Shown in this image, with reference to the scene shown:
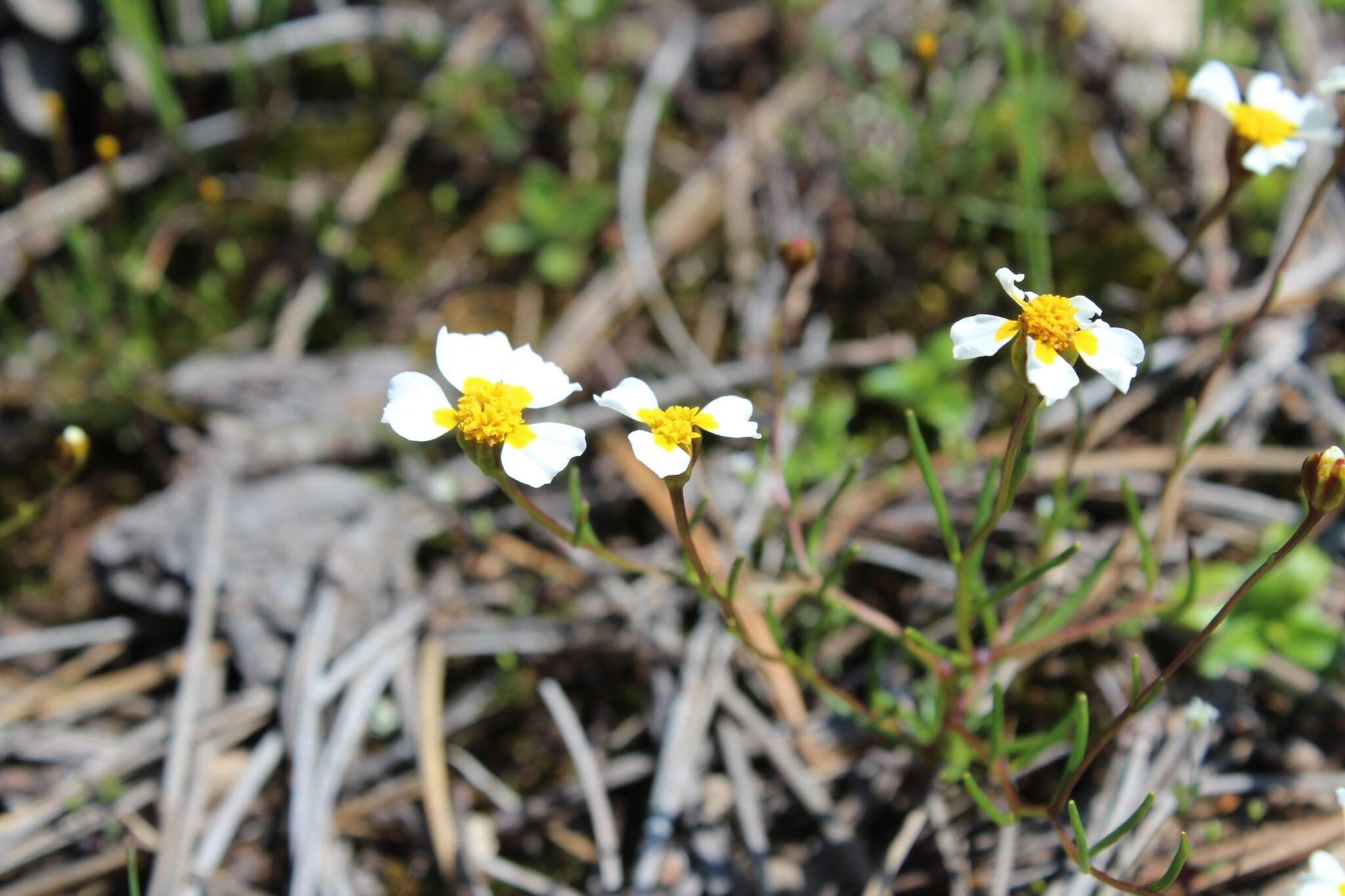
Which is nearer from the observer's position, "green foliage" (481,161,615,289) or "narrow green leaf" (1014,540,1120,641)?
"narrow green leaf" (1014,540,1120,641)

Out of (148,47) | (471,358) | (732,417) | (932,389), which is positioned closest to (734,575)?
(732,417)

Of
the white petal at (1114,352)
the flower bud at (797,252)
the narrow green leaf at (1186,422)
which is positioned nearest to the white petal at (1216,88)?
the narrow green leaf at (1186,422)

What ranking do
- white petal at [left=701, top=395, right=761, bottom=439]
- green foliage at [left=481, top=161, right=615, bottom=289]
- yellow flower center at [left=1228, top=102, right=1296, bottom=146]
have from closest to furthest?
Result: 1. white petal at [left=701, top=395, right=761, bottom=439]
2. yellow flower center at [left=1228, top=102, right=1296, bottom=146]
3. green foliage at [left=481, top=161, right=615, bottom=289]

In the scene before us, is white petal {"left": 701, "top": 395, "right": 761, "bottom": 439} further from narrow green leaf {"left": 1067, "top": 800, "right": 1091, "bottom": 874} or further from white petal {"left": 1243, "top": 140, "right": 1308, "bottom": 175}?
white petal {"left": 1243, "top": 140, "right": 1308, "bottom": 175}

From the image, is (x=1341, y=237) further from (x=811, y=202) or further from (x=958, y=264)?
(x=811, y=202)

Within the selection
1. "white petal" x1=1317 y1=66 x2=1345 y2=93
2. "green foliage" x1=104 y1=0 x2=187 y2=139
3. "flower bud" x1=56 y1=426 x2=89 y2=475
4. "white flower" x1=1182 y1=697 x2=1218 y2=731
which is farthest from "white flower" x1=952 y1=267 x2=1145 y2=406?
"green foliage" x1=104 y1=0 x2=187 y2=139

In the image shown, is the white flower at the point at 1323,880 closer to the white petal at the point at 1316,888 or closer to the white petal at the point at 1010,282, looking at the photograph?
the white petal at the point at 1316,888

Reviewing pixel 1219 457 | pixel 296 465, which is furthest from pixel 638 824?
pixel 1219 457

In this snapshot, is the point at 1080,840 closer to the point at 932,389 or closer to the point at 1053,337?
the point at 1053,337
